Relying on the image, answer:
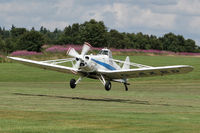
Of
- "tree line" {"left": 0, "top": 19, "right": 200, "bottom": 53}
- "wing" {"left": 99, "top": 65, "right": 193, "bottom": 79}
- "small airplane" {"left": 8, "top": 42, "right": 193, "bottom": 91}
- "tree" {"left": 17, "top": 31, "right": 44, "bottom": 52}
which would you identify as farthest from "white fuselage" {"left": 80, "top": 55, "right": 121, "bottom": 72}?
"tree" {"left": 17, "top": 31, "right": 44, "bottom": 52}

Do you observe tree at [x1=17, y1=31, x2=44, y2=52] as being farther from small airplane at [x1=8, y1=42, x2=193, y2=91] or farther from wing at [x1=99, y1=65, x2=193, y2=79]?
wing at [x1=99, y1=65, x2=193, y2=79]

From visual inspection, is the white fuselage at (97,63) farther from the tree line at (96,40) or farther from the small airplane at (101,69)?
the tree line at (96,40)

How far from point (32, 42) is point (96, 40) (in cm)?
1605

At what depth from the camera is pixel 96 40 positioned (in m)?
112

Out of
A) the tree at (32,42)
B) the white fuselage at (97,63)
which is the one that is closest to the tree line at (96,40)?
the tree at (32,42)

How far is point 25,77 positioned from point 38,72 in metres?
6.85

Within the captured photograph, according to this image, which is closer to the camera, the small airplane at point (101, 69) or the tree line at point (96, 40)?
the small airplane at point (101, 69)

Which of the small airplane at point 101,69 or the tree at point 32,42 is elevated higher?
the tree at point 32,42

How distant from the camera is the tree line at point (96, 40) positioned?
110 m

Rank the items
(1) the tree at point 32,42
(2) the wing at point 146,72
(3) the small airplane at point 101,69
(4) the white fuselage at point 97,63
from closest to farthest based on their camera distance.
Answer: (2) the wing at point 146,72, (3) the small airplane at point 101,69, (4) the white fuselage at point 97,63, (1) the tree at point 32,42

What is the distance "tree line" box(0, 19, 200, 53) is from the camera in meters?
110

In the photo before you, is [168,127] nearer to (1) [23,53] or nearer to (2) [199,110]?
(2) [199,110]

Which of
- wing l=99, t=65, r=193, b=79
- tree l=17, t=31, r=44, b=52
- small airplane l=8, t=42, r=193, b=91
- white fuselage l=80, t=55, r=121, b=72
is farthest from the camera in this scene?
tree l=17, t=31, r=44, b=52

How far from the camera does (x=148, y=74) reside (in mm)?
28984
